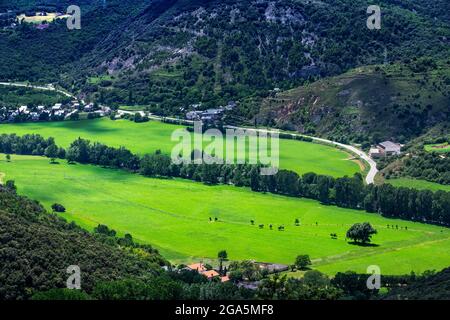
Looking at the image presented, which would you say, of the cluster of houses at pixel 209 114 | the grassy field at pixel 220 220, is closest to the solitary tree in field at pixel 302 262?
the grassy field at pixel 220 220

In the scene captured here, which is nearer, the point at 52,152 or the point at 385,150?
the point at 385,150

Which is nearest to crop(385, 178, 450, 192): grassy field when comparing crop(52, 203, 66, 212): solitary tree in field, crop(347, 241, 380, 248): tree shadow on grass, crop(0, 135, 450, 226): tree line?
crop(0, 135, 450, 226): tree line

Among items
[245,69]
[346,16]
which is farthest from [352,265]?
[346,16]

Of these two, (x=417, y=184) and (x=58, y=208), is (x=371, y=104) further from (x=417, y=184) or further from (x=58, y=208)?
(x=58, y=208)

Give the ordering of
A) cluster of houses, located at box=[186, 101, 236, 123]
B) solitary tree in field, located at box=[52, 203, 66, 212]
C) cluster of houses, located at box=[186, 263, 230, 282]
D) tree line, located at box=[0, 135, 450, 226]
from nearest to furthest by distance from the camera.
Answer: cluster of houses, located at box=[186, 263, 230, 282] → tree line, located at box=[0, 135, 450, 226] → solitary tree in field, located at box=[52, 203, 66, 212] → cluster of houses, located at box=[186, 101, 236, 123]

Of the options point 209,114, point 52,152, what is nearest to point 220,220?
point 52,152

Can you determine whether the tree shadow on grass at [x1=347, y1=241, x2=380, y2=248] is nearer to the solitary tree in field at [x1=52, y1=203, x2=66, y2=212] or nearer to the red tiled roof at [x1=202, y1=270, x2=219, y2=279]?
the red tiled roof at [x1=202, y1=270, x2=219, y2=279]
